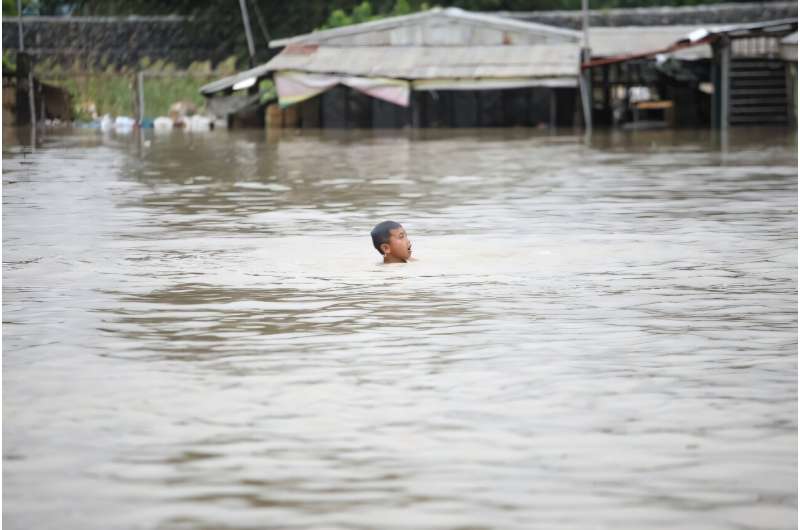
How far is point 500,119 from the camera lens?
141 feet

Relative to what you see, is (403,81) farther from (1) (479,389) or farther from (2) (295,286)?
(1) (479,389)

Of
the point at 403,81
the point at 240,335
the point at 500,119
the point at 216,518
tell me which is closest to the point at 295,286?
the point at 240,335

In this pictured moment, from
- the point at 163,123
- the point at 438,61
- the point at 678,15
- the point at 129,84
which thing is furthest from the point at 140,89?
the point at 678,15

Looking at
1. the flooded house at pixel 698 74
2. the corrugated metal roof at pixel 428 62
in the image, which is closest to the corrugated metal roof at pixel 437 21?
the corrugated metal roof at pixel 428 62

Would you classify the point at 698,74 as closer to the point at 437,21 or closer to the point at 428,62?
the point at 437,21

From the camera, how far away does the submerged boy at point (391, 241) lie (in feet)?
32.8

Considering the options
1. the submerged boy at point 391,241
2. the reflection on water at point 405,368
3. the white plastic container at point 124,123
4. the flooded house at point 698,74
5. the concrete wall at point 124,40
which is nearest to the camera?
the reflection on water at point 405,368

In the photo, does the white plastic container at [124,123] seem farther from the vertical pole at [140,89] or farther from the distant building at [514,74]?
the distant building at [514,74]

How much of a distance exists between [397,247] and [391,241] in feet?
0.20

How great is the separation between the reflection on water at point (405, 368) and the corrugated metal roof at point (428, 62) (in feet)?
82.3

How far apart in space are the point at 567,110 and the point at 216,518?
3950 cm

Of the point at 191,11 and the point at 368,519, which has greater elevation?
the point at 191,11

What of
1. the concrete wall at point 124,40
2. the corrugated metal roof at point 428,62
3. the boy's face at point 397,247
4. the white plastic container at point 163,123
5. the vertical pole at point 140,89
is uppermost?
the concrete wall at point 124,40

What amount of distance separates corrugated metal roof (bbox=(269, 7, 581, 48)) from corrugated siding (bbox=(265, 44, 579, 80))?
33cm
